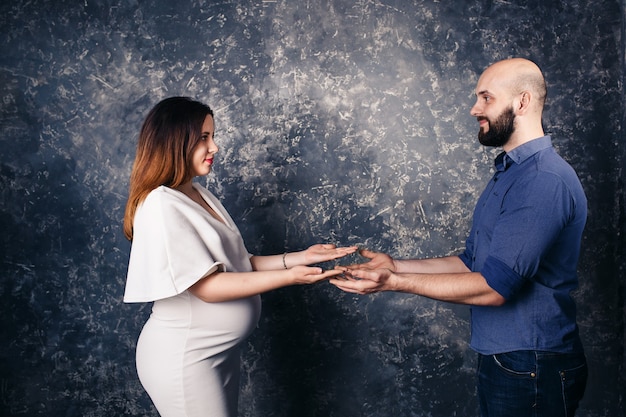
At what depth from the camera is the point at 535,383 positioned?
6.27 feet

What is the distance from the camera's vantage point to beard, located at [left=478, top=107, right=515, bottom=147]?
6.81 ft

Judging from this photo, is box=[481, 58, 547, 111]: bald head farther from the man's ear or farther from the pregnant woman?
the pregnant woman

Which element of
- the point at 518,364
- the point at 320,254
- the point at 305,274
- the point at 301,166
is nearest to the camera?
the point at 518,364

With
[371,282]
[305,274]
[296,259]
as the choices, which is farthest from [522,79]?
[296,259]

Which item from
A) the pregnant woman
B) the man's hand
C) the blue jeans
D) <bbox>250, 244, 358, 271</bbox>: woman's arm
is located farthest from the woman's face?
the blue jeans

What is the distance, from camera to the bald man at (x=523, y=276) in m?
1.85

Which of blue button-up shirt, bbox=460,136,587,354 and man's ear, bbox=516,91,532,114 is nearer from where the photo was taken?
blue button-up shirt, bbox=460,136,587,354

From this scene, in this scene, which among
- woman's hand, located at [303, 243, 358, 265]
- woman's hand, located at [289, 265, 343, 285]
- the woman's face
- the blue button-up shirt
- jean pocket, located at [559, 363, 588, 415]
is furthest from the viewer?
woman's hand, located at [303, 243, 358, 265]

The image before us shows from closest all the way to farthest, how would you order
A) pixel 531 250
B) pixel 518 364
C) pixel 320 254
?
pixel 531 250
pixel 518 364
pixel 320 254

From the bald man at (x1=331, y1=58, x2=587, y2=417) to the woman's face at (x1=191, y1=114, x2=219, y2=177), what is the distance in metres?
0.72

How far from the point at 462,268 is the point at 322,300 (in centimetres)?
100

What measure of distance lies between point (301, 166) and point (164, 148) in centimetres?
118

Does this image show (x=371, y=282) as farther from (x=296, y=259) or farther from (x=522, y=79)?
(x=522, y=79)

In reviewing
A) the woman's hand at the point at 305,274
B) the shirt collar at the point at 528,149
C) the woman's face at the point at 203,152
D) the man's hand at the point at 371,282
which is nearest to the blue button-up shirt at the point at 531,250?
the shirt collar at the point at 528,149
